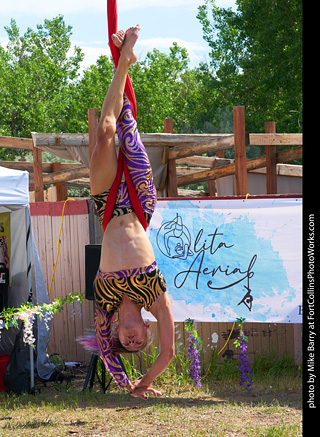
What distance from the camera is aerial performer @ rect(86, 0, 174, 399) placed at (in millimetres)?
2943

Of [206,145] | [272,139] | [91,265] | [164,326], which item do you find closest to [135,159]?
[164,326]

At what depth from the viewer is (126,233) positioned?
298 centimetres

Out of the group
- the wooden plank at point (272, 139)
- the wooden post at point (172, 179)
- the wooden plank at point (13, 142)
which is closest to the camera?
the wooden plank at point (272, 139)

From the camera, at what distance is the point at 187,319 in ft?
24.6

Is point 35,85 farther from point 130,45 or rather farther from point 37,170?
point 130,45

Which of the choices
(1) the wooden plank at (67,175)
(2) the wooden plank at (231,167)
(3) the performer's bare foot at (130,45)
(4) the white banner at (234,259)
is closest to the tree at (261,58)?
(2) the wooden plank at (231,167)

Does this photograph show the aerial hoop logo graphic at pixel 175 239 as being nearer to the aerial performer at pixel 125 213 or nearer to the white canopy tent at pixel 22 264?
the white canopy tent at pixel 22 264

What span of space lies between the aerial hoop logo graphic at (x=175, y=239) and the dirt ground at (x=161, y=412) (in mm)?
1600

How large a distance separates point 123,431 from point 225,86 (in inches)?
819

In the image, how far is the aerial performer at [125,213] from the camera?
2943 mm

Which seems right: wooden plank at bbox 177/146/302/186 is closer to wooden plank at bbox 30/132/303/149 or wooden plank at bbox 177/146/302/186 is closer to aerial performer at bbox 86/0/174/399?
wooden plank at bbox 30/132/303/149

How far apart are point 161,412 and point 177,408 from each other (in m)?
0.19

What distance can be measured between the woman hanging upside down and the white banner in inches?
175
